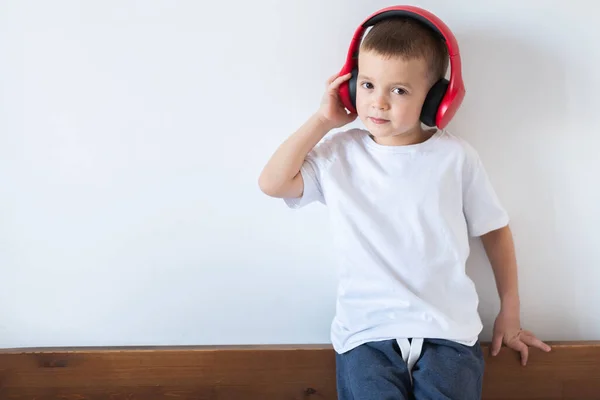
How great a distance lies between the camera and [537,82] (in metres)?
1.03

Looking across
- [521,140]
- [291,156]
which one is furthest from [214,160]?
[521,140]

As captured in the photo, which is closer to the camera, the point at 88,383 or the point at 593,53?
the point at 593,53

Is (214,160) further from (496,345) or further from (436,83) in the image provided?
(496,345)

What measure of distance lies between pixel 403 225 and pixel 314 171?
173mm

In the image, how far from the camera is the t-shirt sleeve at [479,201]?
0.98 meters

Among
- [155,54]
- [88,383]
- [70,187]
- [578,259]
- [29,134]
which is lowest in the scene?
[88,383]

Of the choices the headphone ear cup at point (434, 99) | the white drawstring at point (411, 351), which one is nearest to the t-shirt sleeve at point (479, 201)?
the headphone ear cup at point (434, 99)

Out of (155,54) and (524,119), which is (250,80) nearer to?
(155,54)

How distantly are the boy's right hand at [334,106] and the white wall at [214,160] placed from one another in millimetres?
101

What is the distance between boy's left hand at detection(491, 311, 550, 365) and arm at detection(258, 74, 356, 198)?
0.47m

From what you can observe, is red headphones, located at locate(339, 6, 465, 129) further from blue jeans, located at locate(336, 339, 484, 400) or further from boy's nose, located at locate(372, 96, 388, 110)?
blue jeans, located at locate(336, 339, 484, 400)

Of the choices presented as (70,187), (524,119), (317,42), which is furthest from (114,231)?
(524,119)

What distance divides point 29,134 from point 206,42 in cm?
37

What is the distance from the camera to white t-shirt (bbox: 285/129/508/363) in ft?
3.15
